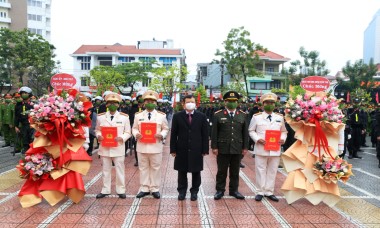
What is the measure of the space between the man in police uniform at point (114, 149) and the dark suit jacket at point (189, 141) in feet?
→ 3.01

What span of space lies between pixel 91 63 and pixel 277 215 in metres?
57.4

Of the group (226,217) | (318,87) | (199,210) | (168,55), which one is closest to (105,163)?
(199,210)

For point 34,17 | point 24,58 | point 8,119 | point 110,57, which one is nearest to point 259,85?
point 110,57

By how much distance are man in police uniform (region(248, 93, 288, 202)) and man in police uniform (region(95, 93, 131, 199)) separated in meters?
2.41

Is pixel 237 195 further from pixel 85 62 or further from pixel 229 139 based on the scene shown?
pixel 85 62

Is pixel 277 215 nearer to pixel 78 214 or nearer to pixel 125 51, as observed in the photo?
pixel 78 214

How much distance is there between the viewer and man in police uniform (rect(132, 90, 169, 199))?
6891 millimetres

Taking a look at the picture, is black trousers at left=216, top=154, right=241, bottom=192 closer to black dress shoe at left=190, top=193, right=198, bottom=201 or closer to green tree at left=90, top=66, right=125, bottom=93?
black dress shoe at left=190, top=193, right=198, bottom=201

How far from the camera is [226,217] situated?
5891 millimetres

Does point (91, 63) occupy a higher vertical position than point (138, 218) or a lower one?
higher

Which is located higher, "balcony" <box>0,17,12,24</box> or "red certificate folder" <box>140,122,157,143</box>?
"balcony" <box>0,17,12,24</box>

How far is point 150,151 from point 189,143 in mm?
720

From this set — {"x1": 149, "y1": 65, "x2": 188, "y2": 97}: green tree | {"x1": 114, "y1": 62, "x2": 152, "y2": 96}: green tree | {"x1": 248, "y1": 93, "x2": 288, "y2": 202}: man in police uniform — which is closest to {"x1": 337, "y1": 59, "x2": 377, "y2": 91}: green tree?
{"x1": 149, "y1": 65, "x2": 188, "y2": 97}: green tree

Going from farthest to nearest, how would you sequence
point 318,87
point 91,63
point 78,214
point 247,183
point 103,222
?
point 91,63
point 318,87
point 247,183
point 78,214
point 103,222
